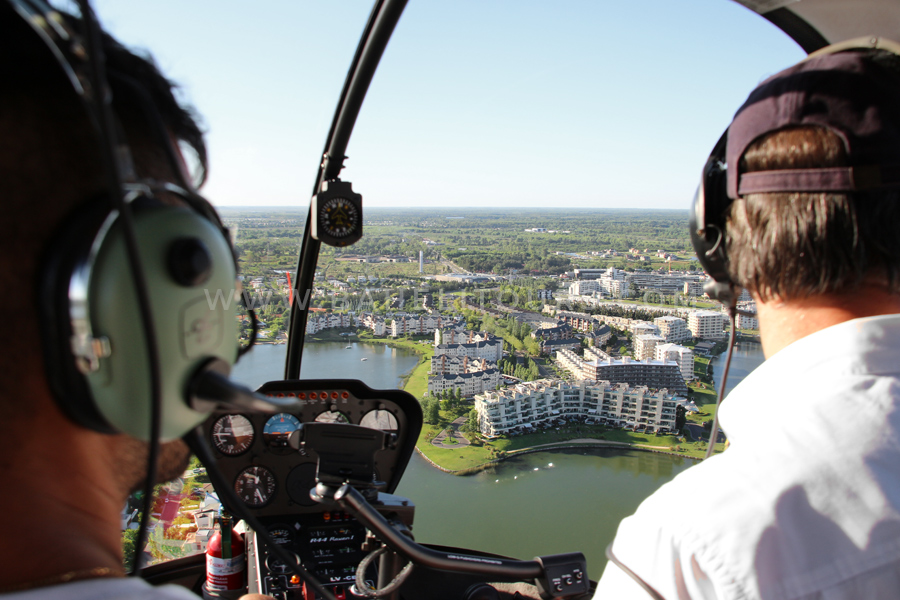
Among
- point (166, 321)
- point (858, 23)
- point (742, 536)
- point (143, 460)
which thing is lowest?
point (742, 536)

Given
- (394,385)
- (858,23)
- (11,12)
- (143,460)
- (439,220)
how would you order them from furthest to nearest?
(439,220) → (394,385) → (858,23) → (143,460) → (11,12)

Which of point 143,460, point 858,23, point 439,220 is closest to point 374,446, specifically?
point 143,460

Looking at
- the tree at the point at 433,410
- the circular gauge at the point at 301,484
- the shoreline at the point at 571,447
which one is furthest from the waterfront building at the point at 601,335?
the circular gauge at the point at 301,484

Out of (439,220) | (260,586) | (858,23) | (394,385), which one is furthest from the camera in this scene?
(439,220)

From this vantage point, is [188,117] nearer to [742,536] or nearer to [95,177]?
[95,177]

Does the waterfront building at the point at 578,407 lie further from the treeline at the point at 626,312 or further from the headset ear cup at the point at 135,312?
the headset ear cup at the point at 135,312

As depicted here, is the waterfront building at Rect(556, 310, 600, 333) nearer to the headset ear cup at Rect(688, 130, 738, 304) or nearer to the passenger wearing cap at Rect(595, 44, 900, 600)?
the headset ear cup at Rect(688, 130, 738, 304)

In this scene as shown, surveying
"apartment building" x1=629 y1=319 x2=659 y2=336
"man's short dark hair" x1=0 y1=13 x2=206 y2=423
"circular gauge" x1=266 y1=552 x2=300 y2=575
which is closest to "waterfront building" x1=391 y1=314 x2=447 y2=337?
"apartment building" x1=629 y1=319 x2=659 y2=336
